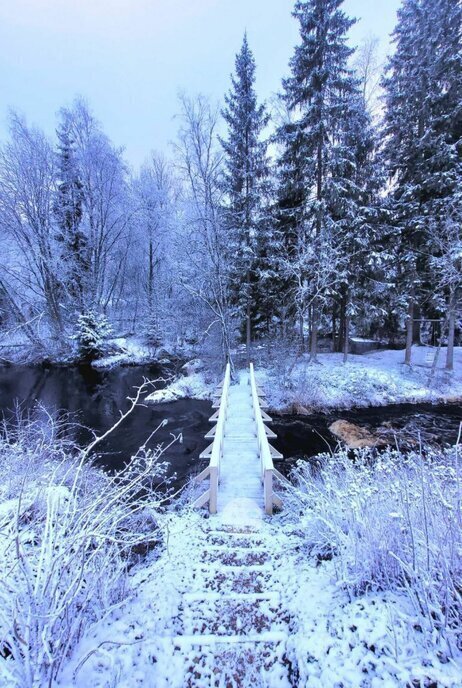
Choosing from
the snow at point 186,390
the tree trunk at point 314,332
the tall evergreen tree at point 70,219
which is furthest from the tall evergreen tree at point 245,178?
the tall evergreen tree at point 70,219

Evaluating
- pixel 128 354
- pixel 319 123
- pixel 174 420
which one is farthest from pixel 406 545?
pixel 128 354

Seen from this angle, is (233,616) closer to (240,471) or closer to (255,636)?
(255,636)

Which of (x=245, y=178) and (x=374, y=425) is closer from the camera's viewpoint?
(x=374, y=425)

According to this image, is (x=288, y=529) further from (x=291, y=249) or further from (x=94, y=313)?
(x=94, y=313)

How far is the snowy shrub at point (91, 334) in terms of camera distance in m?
16.9

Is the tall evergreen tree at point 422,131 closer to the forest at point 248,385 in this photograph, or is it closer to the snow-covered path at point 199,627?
the forest at point 248,385

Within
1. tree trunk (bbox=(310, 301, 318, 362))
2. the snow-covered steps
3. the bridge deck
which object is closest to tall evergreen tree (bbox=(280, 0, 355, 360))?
tree trunk (bbox=(310, 301, 318, 362))

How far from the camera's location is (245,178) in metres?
13.6

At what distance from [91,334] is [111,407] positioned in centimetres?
723

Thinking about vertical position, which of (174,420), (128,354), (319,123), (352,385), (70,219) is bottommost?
(174,420)

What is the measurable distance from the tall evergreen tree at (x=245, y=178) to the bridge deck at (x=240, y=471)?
7.71 metres

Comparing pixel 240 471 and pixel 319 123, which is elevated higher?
pixel 319 123

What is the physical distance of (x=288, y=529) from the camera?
377 centimetres

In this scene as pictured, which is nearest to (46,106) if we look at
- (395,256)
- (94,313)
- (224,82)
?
(224,82)
